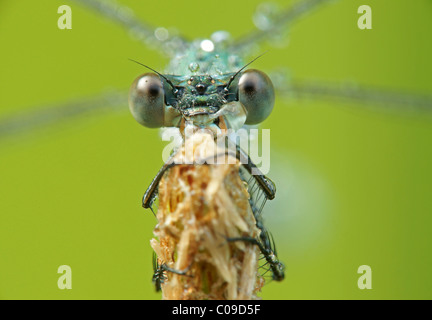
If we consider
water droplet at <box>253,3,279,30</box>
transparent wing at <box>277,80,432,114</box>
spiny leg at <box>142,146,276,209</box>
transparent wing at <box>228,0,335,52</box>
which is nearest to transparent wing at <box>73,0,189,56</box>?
transparent wing at <box>228,0,335,52</box>

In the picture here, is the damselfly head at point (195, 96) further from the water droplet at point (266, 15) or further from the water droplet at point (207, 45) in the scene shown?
the water droplet at point (266, 15)

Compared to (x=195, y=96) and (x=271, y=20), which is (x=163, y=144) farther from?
(x=271, y=20)

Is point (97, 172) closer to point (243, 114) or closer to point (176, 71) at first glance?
point (176, 71)

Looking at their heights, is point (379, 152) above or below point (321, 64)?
below

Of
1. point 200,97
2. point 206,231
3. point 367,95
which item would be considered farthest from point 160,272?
point 367,95

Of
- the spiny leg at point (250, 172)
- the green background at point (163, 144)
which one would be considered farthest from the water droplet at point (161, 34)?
the spiny leg at point (250, 172)

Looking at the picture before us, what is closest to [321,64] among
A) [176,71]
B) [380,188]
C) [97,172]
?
[380,188]

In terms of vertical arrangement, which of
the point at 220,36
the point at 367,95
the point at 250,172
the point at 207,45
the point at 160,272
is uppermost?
the point at 220,36
